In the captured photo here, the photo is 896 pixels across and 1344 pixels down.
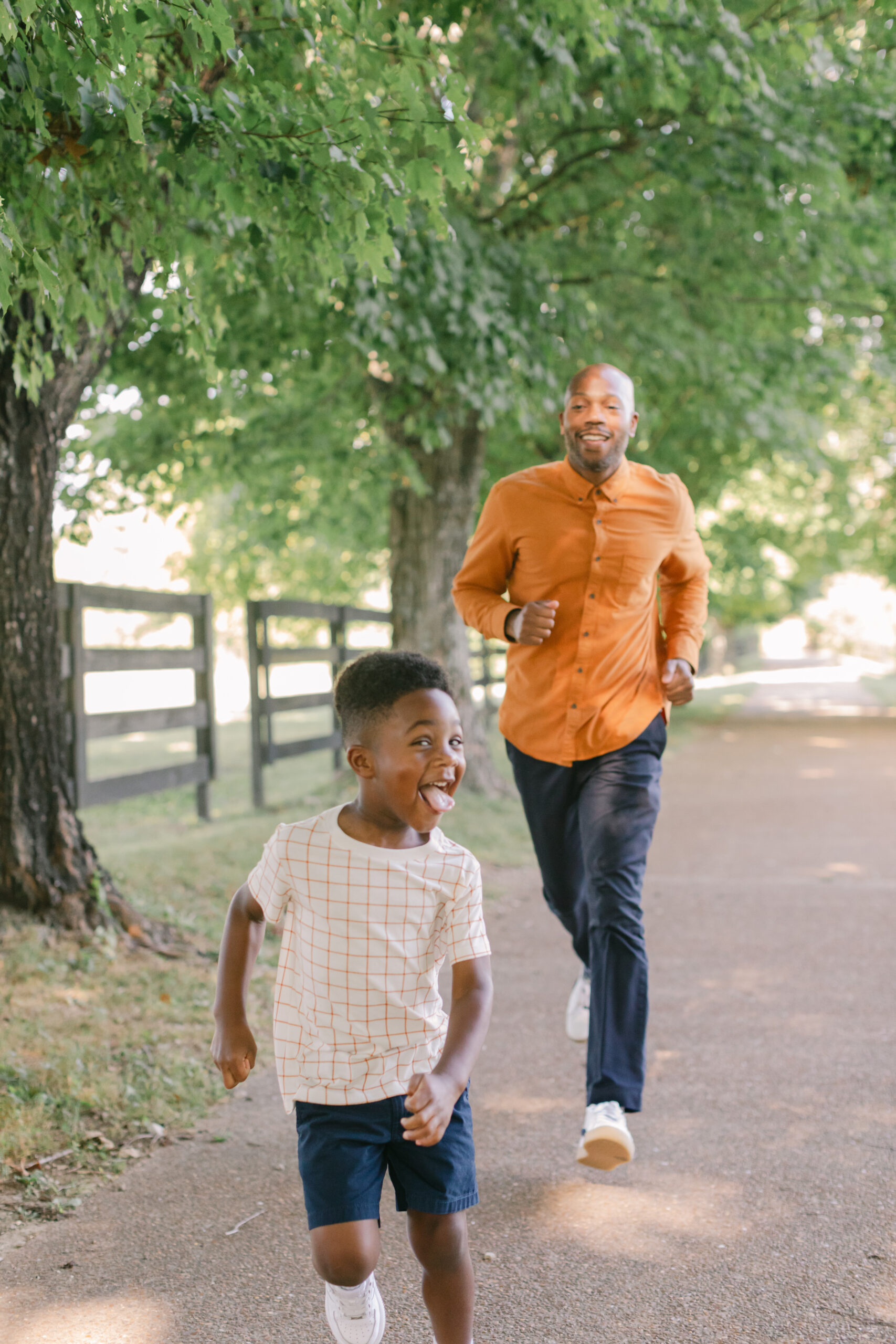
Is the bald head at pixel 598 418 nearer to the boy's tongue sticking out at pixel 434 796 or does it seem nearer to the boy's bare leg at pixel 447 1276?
the boy's tongue sticking out at pixel 434 796

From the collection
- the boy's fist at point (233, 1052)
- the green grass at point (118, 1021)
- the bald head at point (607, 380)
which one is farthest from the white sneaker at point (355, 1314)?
the bald head at point (607, 380)

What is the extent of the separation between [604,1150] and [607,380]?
2.23 meters

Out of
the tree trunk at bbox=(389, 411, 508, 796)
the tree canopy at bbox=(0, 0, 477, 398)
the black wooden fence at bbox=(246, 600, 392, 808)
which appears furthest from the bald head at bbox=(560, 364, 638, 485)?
the tree trunk at bbox=(389, 411, 508, 796)

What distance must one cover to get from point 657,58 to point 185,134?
4458 mm

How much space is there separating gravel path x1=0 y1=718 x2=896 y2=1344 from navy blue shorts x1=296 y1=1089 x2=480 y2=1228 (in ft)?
1.85

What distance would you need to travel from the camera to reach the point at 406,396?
9.30 meters

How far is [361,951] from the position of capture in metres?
2.34

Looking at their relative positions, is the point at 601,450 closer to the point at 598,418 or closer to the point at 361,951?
the point at 598,418

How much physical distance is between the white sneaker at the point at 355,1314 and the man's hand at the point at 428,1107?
0.38 m

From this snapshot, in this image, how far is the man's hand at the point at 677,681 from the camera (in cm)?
387

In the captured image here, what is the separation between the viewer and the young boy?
226 centimetres

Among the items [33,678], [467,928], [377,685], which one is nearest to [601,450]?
[377,685]

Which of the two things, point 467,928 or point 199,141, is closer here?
point 467,928

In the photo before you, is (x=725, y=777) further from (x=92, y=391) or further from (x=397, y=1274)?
(x=397, y=1274)
